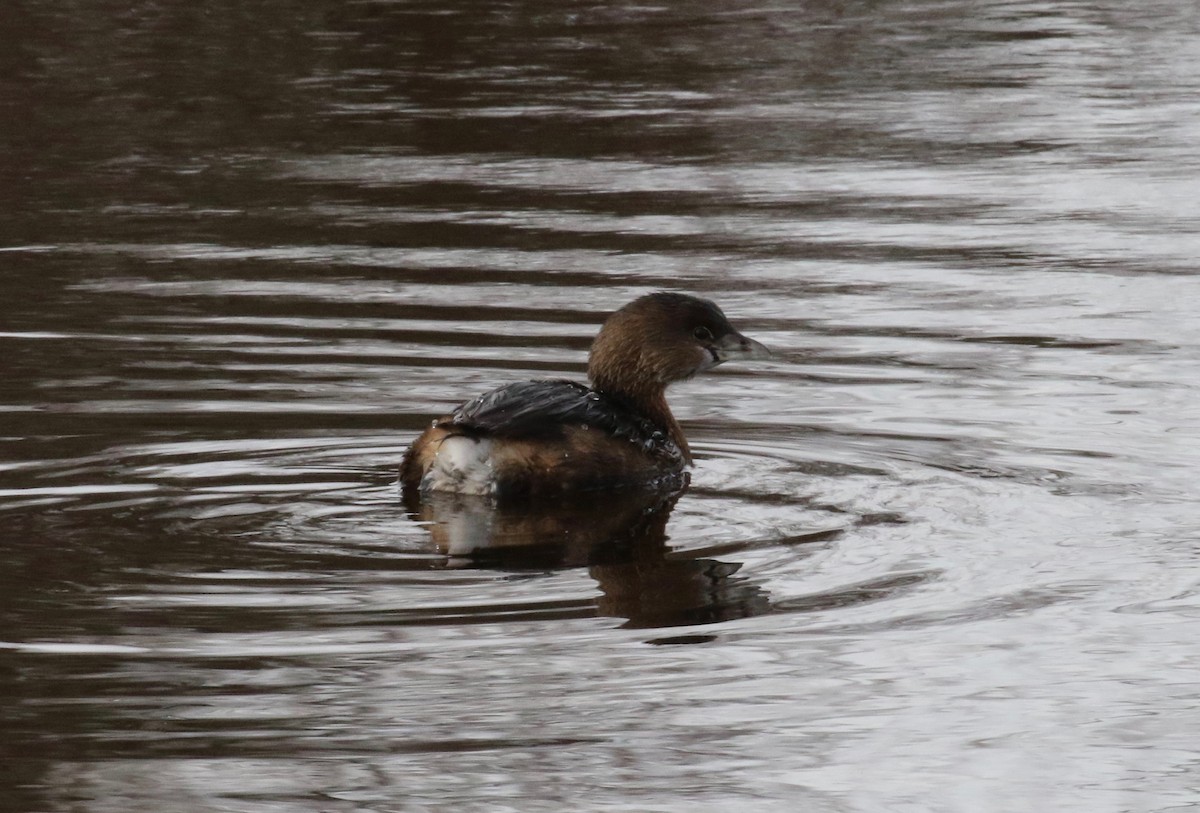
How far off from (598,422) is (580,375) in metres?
1.44

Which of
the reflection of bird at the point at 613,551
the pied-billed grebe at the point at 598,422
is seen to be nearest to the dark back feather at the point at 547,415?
the pied-billed grebe at the point at 598,422

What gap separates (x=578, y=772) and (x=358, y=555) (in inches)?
76.3

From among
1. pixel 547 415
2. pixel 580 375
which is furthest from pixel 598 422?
pixel 580 375

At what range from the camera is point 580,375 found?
9875 mm

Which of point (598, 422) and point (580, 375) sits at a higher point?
point (598, 422)

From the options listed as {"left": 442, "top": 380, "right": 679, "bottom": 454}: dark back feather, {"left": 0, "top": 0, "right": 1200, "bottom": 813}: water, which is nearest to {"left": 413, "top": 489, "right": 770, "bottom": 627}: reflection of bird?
{"left": 0, "top": 0, "right": 1200, "bottom": 813}: water

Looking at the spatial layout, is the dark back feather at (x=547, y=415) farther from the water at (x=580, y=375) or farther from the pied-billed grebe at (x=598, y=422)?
the water at (x=580, y=375)

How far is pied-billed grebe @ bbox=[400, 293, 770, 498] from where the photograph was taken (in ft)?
26.3

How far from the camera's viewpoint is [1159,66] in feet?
57.6

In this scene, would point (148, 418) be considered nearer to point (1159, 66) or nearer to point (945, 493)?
point (945, 493)

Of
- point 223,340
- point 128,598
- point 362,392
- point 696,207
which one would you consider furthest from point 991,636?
point 696,207

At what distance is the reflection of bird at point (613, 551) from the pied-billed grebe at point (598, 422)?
0.09 m

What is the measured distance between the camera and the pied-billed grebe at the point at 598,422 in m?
8.03

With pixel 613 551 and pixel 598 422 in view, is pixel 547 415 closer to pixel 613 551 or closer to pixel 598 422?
pixel 598 422
